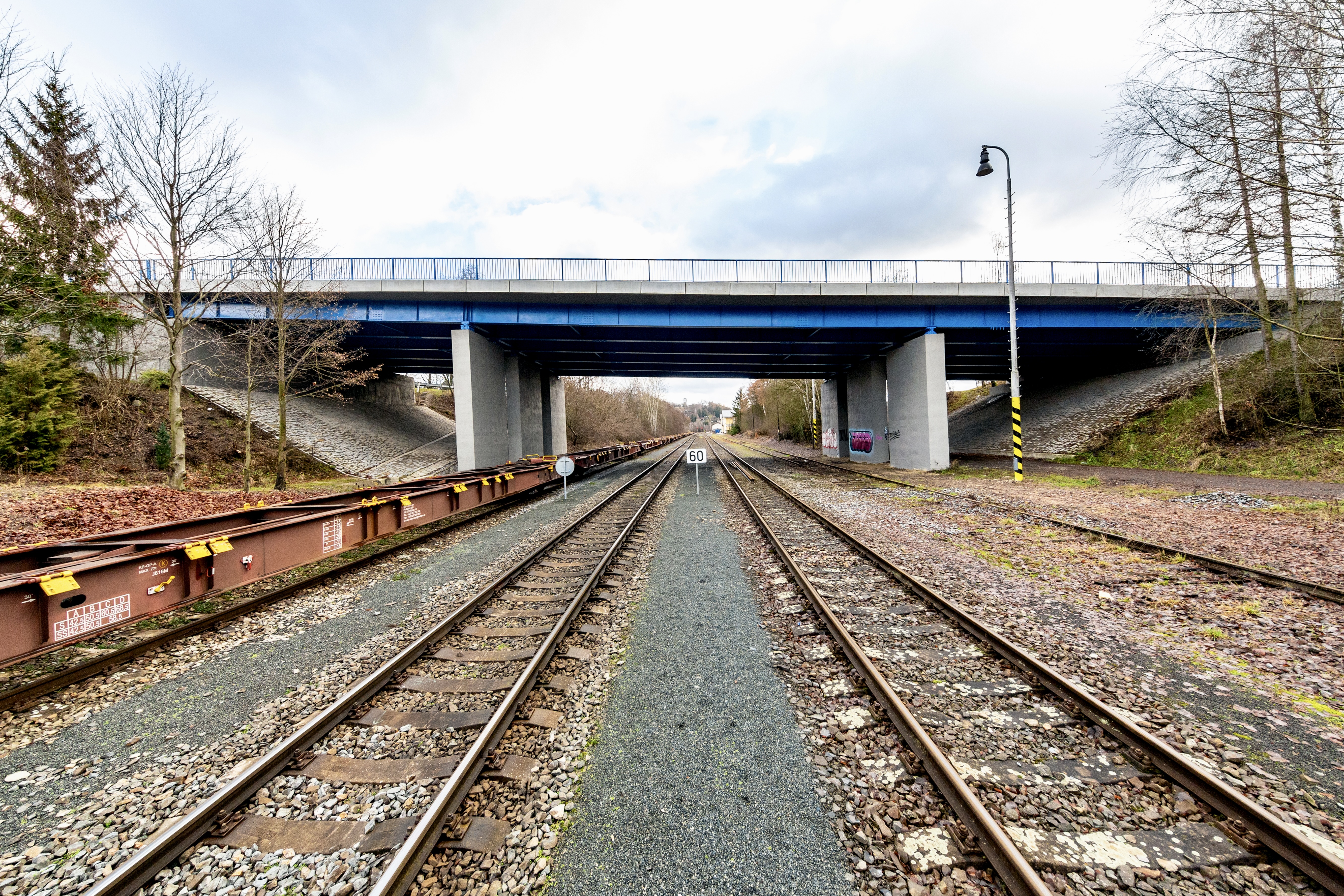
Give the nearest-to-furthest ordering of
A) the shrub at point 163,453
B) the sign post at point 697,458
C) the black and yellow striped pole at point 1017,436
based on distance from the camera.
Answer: the sign post at point 697,458 < the black and yellow striped pole at point 1017,436 < the shrub at point 163,453

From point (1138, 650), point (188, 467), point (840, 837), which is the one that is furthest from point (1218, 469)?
point (188, 467)

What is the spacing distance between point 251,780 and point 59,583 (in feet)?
9.76

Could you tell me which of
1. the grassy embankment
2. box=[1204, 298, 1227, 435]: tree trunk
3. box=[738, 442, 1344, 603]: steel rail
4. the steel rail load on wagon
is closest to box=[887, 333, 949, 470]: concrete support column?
the grassy embankment

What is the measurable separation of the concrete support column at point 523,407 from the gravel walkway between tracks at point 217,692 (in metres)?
18.5

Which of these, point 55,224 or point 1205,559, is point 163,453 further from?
point 1205,559

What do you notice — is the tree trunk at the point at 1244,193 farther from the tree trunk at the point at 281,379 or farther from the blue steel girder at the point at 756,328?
the tree trunk at the point at 281,379

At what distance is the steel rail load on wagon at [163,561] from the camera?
402cm

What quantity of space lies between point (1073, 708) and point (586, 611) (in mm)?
4220

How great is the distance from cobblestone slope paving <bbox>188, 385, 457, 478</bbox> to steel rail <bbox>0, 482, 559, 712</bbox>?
13890mm

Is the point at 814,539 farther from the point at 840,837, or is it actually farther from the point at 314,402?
the point at 314,402

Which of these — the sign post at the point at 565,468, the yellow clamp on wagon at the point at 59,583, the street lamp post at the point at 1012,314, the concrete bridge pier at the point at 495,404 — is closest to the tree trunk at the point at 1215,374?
the street lamp post at the point at 1012,314

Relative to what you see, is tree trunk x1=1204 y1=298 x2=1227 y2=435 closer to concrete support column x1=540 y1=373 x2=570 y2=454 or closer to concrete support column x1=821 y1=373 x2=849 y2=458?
concrete support column x1=821 y1=373 x2=849 y2=458

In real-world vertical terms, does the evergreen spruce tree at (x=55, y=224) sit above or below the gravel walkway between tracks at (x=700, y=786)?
above

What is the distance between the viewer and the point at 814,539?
8.85 metres
